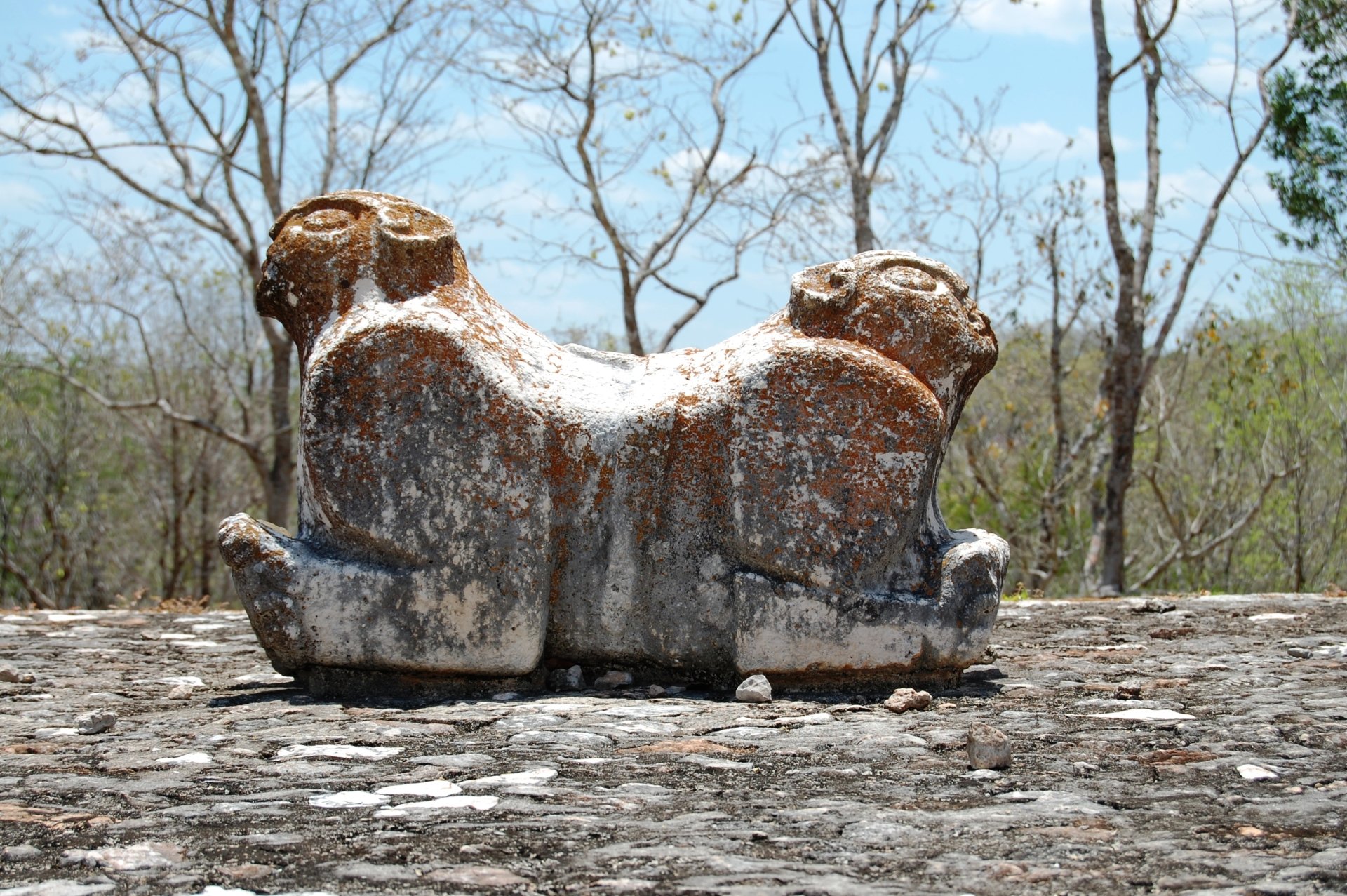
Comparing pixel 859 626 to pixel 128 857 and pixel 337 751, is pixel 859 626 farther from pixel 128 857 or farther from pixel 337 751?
pixel 128 857

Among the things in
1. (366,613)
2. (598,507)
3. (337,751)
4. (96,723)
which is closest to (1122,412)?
(598,507)

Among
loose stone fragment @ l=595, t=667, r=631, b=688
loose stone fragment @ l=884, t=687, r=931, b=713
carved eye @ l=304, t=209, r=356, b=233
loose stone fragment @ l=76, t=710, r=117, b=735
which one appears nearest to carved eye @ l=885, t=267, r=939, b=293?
loose stone fragment @ l=884, t=687, r=931, b=713

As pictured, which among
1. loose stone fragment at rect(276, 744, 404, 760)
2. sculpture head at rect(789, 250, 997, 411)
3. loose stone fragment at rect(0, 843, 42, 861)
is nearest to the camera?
loose stone fragment at rect(0, 843, 42, 861)

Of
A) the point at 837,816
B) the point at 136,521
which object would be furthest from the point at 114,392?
the point at 837,816

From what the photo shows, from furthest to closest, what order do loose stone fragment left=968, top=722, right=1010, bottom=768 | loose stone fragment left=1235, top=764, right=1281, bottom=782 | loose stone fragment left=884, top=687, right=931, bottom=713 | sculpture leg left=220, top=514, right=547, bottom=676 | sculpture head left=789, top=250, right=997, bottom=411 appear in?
1. sculpture head left=789, top=250, right=997, bottom=411
2. sculpture leg left=220, top=514, right=547, bottom=676
3. loose stone fragment left=884, top=687, right=931, bottom=713
4. loose stone fragment left=968, top=722, right=1010, bottom=768
5. loose stone fragment left=1235, top=764, right=1281, bottom=782

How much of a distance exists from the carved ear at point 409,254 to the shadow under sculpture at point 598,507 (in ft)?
0.03

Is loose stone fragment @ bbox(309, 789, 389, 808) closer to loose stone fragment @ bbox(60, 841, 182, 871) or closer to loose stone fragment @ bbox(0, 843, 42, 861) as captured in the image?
loose stone fragment @ bbox(60, 841, 182, 871)

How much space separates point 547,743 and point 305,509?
125 cm

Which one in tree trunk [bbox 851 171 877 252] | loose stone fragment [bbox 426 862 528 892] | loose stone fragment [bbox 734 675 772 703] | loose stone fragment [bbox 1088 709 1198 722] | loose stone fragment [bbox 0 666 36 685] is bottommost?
loose stone fragment [bbox 426 862 528 892]

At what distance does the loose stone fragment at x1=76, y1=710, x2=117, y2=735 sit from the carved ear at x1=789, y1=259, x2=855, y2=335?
2.30 m

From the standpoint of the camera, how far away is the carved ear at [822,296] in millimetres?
3906

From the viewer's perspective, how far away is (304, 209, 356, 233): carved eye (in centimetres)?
396

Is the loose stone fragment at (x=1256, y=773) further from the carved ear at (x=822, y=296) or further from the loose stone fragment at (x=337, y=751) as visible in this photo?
the loose stone fragment at (x=337, y=751)

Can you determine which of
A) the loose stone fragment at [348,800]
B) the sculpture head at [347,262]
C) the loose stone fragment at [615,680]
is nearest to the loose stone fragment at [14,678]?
→ the sculpture head at [347,262]
